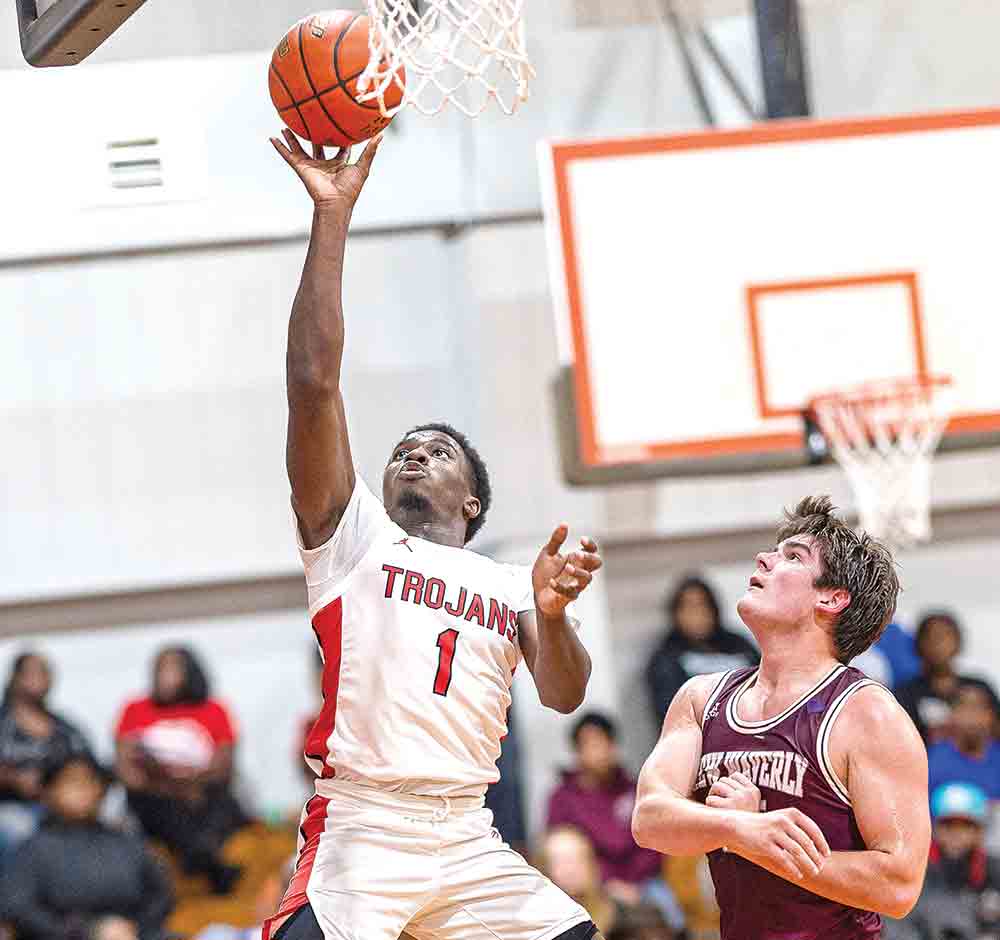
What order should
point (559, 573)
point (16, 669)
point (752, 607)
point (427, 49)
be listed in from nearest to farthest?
point (559, 573) → point (752, 607) → point (427, 49) → point (16, 669)

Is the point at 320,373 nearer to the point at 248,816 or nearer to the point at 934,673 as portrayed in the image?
the point at 248,816

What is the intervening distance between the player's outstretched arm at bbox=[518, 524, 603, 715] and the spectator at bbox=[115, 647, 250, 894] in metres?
5.41

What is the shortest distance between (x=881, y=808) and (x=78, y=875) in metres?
5.32

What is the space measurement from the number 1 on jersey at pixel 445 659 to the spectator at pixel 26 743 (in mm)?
5251

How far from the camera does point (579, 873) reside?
332 inches

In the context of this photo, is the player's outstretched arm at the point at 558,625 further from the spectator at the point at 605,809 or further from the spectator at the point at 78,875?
the spectator at the point at 605,809

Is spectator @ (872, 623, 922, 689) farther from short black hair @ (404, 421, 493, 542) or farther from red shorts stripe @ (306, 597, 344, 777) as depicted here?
red shorts stripe @ (306, 597, 344, 777)

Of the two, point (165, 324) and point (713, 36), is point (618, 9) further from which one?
point (165, 324)

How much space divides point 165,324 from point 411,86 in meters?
2.90

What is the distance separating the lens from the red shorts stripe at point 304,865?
152 inches

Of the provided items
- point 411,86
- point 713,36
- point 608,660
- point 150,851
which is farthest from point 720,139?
point 150,851

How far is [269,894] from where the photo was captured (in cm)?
824

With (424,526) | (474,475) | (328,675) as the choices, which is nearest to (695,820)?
(328,675)

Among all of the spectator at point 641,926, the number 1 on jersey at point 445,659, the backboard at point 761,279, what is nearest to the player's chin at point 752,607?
the number 1 on jersey at point 445,659
